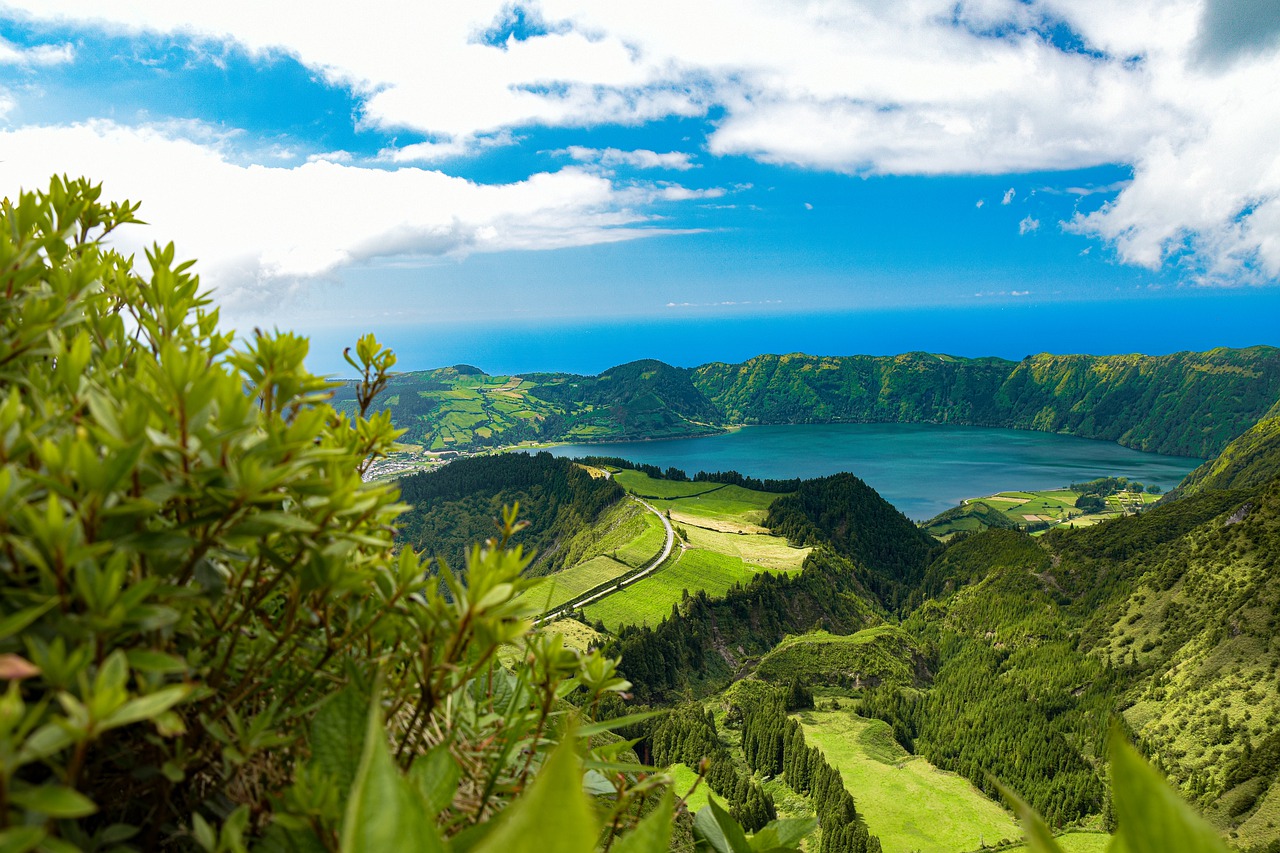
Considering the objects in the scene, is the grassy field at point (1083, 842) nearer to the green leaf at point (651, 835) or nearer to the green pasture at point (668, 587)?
the green pasture at point (668, 587)

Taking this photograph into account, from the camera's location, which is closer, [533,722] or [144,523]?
[144,523]

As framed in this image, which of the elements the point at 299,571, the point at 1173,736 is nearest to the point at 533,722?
the point at 299,571

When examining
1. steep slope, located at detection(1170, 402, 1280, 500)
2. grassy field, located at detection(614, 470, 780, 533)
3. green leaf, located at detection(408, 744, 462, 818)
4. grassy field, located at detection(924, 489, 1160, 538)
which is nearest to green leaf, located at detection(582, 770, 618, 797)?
green leaf, located at detection(408, 744, 462, 818)

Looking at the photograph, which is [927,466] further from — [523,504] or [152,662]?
[152,662]

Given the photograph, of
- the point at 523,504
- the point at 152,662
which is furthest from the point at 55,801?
the point at 523,504

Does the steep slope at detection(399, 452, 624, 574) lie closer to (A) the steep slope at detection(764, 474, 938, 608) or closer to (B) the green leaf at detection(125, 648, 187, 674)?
(A) the steep slope at detection(764, 474, 938, 608)

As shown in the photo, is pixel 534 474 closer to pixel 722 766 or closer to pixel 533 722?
pixel 722 766

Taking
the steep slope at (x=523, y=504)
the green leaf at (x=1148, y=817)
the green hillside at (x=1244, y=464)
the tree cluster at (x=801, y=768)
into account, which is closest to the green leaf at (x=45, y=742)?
the green leaf at (x=1148, y=817)
